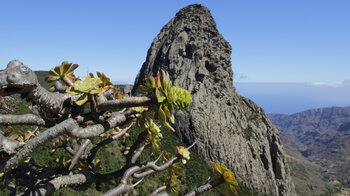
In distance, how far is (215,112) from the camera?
171 feet

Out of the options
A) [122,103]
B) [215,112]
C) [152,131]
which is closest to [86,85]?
[122,103]

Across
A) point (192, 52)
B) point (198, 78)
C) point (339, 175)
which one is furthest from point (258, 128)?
point (339, 175)

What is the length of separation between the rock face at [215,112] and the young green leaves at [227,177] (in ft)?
141

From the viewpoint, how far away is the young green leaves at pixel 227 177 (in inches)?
80.3

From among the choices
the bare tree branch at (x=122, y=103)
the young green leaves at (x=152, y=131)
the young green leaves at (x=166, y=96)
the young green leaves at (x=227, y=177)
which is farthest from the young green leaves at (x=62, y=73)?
the young green leaves at (x=227, y=177)

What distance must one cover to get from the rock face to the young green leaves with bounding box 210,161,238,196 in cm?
4304

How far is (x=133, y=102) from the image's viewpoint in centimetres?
158

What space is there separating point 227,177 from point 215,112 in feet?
167

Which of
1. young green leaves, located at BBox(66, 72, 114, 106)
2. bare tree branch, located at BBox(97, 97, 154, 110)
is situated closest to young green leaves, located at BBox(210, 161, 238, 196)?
bare tree branch, located at BBox(97, 97, 154, 110)

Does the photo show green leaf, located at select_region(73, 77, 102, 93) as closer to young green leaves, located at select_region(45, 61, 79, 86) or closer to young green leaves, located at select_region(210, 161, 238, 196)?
young green leaves, located at select_region(45, 61, 79, 86)

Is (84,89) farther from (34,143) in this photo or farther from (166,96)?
(166,96)

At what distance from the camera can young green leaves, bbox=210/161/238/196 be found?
2.04 metres

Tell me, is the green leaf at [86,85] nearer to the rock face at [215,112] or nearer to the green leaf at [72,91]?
the green leaf at [72,91]

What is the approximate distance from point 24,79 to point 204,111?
164ft
